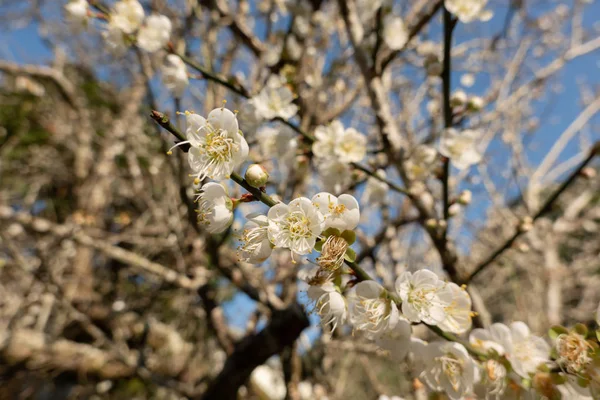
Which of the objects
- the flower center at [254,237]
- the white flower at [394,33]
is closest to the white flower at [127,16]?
the white flower at [394,33]

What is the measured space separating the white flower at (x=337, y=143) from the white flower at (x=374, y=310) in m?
0.64

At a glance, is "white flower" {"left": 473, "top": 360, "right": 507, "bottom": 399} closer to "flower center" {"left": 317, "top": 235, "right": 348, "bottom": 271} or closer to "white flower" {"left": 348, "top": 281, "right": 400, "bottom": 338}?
"white flower" {"left": 348, "top": 281, "right": 400, "bottom": 338}

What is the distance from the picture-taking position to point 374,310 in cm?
76

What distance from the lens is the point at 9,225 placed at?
10.3ft

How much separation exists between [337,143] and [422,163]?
36 cm

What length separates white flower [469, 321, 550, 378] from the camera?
84 cm

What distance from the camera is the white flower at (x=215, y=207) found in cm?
74

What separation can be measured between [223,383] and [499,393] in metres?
1.12

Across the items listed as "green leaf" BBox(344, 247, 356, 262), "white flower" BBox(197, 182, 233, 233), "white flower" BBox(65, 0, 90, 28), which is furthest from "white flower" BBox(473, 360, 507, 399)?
"white flower" BBox(65, 0, 90, 28)

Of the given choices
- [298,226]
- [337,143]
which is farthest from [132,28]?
[298,226]

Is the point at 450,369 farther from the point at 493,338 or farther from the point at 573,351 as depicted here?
the point at 573,351

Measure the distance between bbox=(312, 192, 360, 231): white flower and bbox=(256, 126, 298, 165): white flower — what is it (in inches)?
27.0

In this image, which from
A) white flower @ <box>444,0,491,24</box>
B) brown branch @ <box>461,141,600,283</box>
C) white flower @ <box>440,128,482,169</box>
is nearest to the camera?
brown branch @ <box>461,141,600,283</box>

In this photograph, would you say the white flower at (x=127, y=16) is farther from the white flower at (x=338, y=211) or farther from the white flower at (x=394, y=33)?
the white flower at (x=338, y=211)
